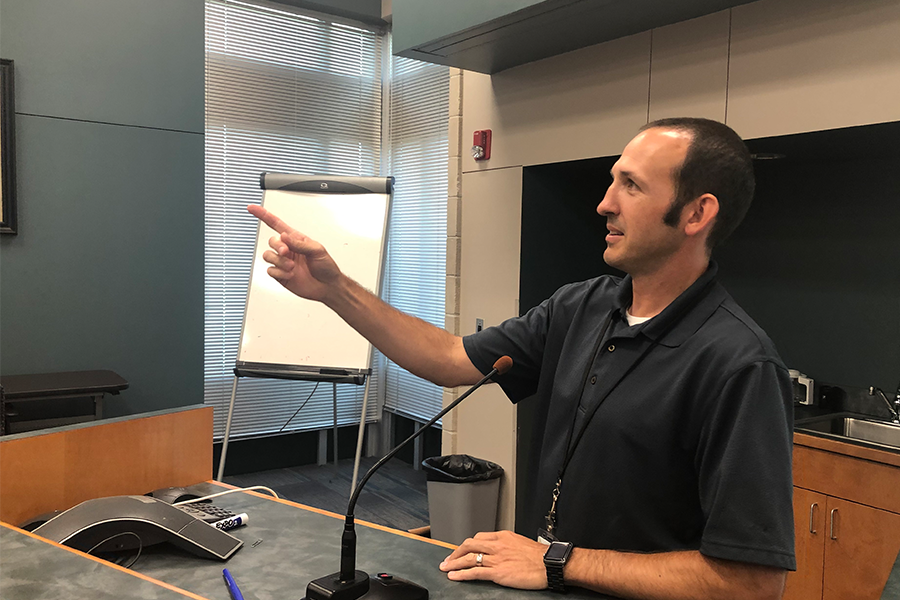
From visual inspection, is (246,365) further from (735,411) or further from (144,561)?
(735,411)

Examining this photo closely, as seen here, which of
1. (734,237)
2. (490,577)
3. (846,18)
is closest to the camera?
(490,577)

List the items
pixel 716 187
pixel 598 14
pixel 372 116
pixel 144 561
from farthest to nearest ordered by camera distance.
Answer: pixel 372 116
pixel 598 14
pixel 716 187
pixel 144 561

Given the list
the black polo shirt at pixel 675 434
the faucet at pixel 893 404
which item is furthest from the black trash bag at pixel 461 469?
the black polo shirt at pixel 675 434

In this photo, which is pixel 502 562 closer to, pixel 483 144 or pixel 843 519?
pixel 843 519

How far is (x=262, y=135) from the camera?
4.59m

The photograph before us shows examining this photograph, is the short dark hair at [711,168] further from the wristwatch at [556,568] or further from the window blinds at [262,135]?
the window blinds at [262,135]

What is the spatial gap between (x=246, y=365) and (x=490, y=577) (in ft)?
8.68

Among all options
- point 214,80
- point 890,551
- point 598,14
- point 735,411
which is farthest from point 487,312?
point 214,80

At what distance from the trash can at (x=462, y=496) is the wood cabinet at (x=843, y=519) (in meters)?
1.27

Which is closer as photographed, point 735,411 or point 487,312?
point 735,411

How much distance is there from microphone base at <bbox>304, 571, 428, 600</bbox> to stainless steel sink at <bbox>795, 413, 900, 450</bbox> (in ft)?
6.20

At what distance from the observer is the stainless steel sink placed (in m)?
2.50

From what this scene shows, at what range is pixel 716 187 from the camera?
1.35 metres

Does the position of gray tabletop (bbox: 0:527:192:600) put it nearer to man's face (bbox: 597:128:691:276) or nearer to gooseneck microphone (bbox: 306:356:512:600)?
gooseneck microphone (bbox: 306:356:512:600)
